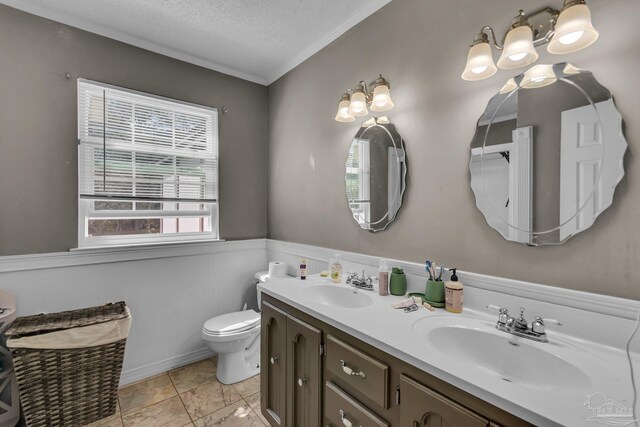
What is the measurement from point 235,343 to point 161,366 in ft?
2.43

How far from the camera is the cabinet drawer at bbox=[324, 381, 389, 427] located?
106cm

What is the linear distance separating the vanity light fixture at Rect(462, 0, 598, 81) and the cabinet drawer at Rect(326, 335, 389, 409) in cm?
123

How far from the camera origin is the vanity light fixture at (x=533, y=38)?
3.07 feet

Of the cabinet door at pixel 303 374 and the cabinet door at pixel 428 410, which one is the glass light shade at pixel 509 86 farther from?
the cabinet door at pixel 303 374

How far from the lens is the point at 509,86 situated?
119 cm

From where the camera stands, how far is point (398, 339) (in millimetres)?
1008

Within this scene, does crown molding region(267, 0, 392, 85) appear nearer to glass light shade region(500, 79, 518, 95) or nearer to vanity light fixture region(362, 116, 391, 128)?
vanity light fixture region(362, 116, 391, 128)

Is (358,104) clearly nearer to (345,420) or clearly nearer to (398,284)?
(398,284)

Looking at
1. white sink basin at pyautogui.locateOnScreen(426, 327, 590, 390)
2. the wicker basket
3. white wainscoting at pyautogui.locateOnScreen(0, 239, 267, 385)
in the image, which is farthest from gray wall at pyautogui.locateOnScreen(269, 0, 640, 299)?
the wicker basket

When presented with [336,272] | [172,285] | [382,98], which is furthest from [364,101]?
[172,285]

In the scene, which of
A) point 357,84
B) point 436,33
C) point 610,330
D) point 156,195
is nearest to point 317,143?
point 357,84

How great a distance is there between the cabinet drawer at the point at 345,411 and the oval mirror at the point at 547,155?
2.97 ft

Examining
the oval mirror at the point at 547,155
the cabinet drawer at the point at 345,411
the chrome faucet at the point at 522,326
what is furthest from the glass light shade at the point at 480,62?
the cabinet drawer at the point at 345,411

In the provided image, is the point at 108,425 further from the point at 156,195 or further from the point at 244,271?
the point at 156,195
